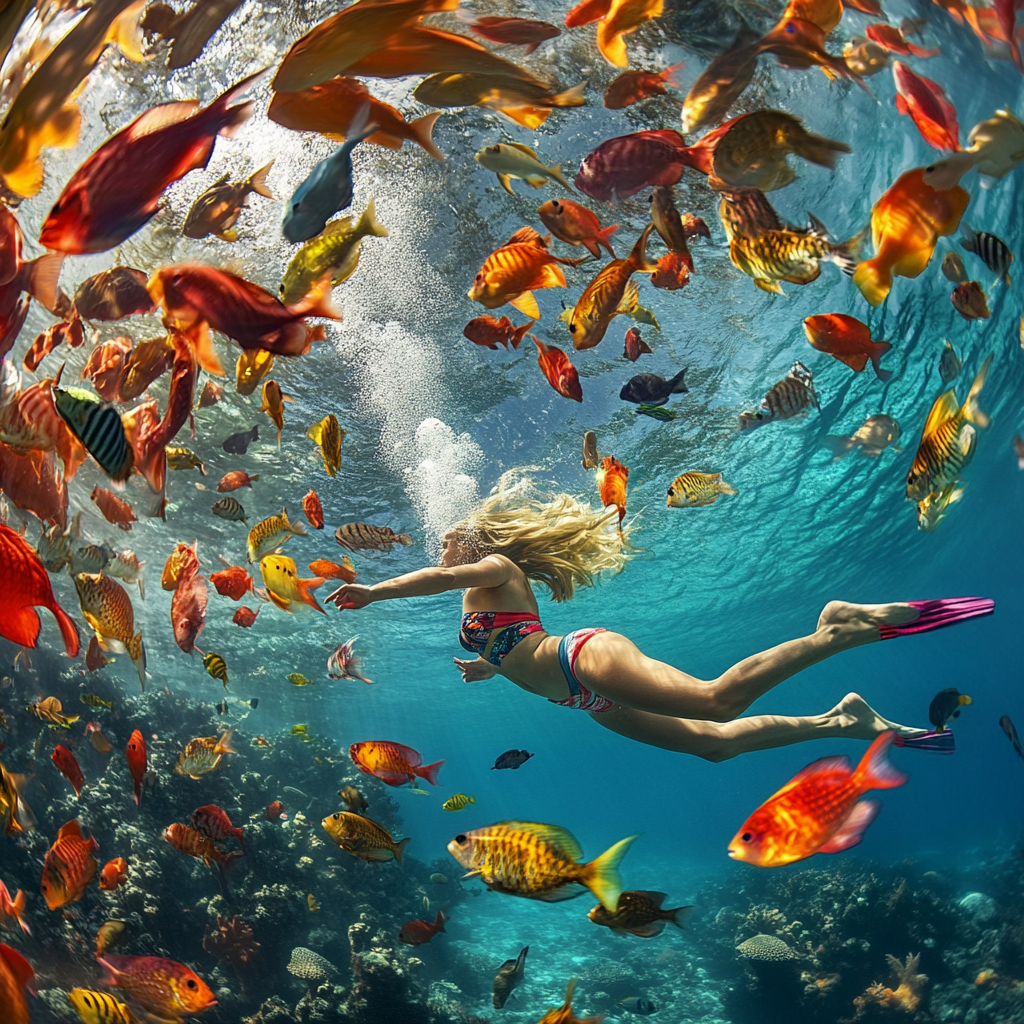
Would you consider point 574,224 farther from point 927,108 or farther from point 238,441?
A: point 238,441

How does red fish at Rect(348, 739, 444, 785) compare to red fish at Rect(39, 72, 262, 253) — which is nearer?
red fish at Rect(39, 72, 262, 253)

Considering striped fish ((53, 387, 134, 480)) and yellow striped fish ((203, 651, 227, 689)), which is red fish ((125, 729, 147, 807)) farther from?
striped fish ((53, 387, 134, 480))

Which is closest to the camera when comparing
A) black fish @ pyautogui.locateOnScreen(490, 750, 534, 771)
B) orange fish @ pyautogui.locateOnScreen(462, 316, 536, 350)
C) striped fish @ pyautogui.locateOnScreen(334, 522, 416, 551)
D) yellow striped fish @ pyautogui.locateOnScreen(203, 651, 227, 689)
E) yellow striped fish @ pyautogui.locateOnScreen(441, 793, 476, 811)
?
orange fish @ pyautogui.locateOnScreen(462, 316, 536, 350)

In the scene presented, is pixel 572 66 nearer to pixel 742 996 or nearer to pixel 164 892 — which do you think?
pixel 164 892

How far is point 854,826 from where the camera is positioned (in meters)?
2.44

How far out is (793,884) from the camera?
1769cm

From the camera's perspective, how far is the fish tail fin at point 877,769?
8.04 ft

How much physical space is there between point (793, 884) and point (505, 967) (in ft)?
52.3

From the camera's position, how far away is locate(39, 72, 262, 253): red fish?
1359 mm

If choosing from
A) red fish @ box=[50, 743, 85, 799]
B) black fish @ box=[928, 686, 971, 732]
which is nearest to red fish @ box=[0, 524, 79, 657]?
red fish @ box=[50, 743, 85, 799]

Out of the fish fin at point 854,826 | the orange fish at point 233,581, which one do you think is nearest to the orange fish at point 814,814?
the fish fin at point 854,826

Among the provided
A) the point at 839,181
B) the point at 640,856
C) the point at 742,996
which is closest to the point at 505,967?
the point at 742,996

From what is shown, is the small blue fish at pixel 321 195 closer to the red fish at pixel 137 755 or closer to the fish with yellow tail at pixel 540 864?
the fish with yellow tail at pixel 540 864

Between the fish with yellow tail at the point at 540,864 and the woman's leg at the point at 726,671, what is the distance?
1.16 meters
